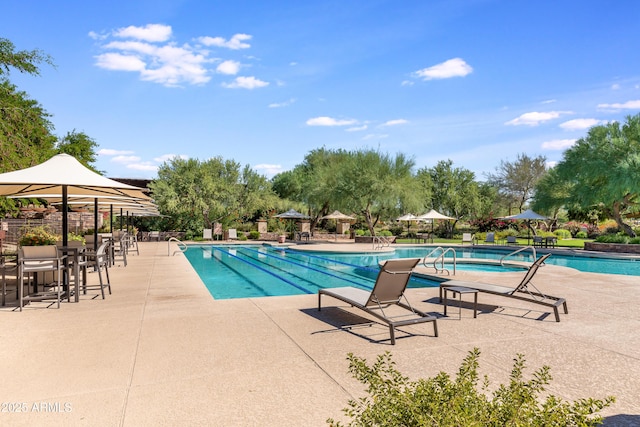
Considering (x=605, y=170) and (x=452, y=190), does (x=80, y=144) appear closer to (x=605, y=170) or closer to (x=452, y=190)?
(x=452, y=190)

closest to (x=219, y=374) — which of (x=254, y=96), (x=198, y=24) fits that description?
(x=198, y=24)

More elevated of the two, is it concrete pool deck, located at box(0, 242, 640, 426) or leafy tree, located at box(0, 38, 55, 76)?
leafy tree, located at box(0, 38, 55, 76)

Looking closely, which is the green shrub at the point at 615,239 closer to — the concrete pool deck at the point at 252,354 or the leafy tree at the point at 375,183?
the leafy tree at the point at 375,183

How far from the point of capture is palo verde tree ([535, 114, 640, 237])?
22.1 metres

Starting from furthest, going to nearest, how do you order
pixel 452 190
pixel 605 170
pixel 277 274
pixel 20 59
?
pixel 452 190
pixel 605 170
pixel 20 59
pixel 277 274

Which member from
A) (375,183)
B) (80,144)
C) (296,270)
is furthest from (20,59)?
(80,144)

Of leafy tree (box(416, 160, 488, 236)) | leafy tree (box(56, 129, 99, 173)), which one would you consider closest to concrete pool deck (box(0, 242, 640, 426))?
leafy tree (box(416, 160, 488, 236))

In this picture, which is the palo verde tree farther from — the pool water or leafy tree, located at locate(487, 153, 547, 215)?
leafy tree, located at locate(487, 153, 547, 215)

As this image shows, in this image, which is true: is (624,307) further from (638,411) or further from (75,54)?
(75,54)

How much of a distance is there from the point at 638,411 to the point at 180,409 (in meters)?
3.39

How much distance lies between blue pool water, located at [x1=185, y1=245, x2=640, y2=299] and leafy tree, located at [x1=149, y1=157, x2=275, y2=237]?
9299mm

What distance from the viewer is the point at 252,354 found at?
427 cm

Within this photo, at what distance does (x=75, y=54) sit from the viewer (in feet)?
46.8

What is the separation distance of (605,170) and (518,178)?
76.8 ft
